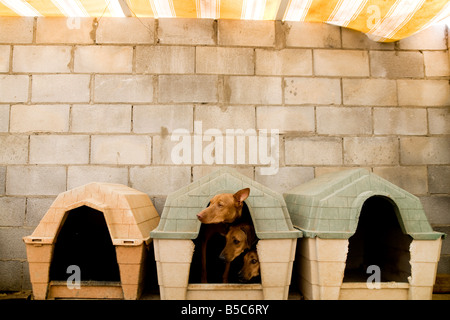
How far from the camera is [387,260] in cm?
259

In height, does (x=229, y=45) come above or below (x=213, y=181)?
above

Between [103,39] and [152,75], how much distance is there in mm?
578

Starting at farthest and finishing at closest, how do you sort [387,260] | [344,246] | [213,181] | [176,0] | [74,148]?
[74,148], [176,0], [387,260], [213,181], [344,246]

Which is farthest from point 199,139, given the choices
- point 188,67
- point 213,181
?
point 213,181

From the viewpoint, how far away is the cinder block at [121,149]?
3.05 meters

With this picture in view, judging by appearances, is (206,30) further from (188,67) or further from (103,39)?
(103,39)

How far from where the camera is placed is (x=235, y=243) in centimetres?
228

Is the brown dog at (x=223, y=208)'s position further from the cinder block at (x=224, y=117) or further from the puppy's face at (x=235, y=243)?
the cinder block at (x=224, y=117)

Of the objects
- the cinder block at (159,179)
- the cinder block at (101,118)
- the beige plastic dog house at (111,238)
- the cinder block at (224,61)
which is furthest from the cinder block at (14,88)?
the cinder block at (224,61)

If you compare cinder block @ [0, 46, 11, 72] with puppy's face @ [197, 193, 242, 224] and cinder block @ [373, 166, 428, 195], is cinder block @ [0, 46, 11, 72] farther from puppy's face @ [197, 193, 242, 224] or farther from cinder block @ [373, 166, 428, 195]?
cinder block @ [373, 166, 428, 195]

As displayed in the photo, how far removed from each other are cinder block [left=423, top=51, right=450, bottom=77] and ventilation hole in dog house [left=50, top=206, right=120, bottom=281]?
3298 mm

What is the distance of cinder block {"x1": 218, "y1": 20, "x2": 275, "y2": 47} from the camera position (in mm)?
3176

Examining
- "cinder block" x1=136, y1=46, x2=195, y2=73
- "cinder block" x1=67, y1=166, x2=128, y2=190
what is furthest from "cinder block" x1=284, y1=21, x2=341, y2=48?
"cinder block" x1=67, y1=166, x2=128, y2=190

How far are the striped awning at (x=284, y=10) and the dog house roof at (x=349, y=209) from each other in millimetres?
1460
